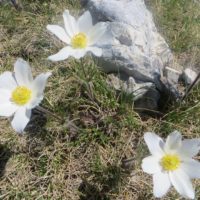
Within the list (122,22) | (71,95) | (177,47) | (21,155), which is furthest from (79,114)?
(177,47)

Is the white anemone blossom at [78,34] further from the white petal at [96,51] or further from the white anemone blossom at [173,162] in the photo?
the white anemone blossom at [173,162]

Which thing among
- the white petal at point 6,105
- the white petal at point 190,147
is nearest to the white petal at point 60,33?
the white petal at point 6,105

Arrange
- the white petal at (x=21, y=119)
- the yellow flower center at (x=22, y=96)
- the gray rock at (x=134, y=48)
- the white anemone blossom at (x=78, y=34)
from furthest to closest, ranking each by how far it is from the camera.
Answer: the gray rock at (x=134, y=48)
the white anemone blossom at (x=78, y=34)
the yellow flower center at (x=22, y=96)
the white petal at (x=21, y=119)

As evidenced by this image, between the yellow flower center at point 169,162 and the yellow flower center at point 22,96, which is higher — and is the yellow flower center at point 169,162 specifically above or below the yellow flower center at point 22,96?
below

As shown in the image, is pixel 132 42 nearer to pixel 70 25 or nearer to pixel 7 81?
pixel 70 25

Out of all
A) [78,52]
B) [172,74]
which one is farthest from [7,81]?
[172,74]

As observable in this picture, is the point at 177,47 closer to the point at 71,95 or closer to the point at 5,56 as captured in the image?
the point at 71,95

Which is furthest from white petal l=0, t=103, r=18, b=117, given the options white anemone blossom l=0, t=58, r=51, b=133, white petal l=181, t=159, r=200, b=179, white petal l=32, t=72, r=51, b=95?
white petal l=181, t=159, r=200, b=179
